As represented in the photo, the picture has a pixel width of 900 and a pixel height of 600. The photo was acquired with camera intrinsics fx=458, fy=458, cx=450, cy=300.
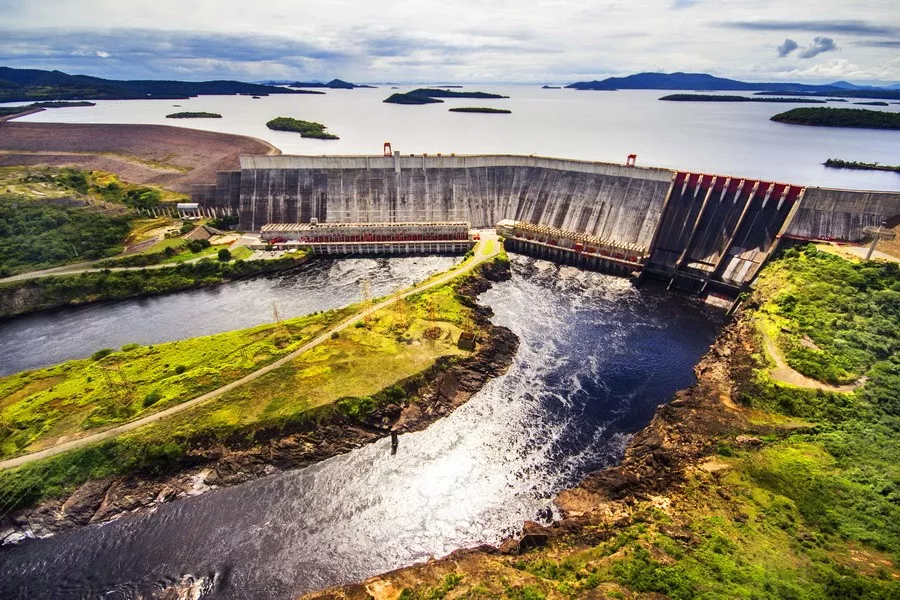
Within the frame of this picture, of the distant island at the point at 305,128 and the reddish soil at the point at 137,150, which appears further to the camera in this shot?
the distant island at the point at 305,128

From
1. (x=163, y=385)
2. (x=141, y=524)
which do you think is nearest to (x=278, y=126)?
(x=163, y=385)

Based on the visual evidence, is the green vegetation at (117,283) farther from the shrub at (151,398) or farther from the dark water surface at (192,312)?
the shrub at (151,398)

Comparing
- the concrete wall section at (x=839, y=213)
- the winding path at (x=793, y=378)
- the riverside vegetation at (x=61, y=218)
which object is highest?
the concrete wall section at (x=839, y=213)

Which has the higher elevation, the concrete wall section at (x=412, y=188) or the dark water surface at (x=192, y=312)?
the concrete wall section at (x=412, y=188)

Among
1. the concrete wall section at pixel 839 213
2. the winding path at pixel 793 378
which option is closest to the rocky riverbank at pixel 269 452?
the winding path at pixel 793 378

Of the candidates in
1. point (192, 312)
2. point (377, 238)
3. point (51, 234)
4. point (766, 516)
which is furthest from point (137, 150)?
point (766, 516)

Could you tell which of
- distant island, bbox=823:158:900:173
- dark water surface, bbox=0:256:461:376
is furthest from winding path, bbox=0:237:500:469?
distant island, bbox=823:158:900:173

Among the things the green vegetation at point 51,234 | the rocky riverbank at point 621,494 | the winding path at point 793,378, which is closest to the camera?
the rocky riverbank at point 621,494
